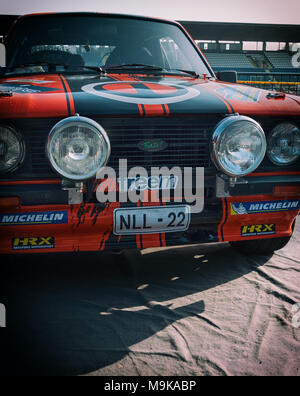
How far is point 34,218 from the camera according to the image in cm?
206

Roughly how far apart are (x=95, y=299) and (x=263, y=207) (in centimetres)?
111

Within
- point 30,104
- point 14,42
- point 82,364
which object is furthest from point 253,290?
point 14,42

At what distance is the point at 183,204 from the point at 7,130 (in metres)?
0.98

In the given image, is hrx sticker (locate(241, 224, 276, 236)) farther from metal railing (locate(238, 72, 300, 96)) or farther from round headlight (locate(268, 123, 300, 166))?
metal railing (locate(238, 72, 300, 96))

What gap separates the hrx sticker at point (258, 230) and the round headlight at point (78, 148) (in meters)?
0.95

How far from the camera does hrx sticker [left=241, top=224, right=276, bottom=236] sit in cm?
240

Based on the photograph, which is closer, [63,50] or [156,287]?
[156,287]

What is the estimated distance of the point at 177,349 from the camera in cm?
180

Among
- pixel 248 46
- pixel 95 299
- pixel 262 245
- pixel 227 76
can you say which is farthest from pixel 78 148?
pixel 248 46

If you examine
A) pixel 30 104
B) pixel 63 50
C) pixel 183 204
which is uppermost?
pixel 63 50

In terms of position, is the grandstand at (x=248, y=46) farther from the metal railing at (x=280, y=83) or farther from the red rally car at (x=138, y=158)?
the red rally car at (x=138, y=158)

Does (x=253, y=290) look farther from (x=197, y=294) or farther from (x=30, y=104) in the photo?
(x=30, y=104)

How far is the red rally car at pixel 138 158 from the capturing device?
202 centimetres

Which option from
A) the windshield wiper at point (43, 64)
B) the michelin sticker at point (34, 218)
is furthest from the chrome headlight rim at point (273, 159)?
the windshield wiper at point (43, 64)
